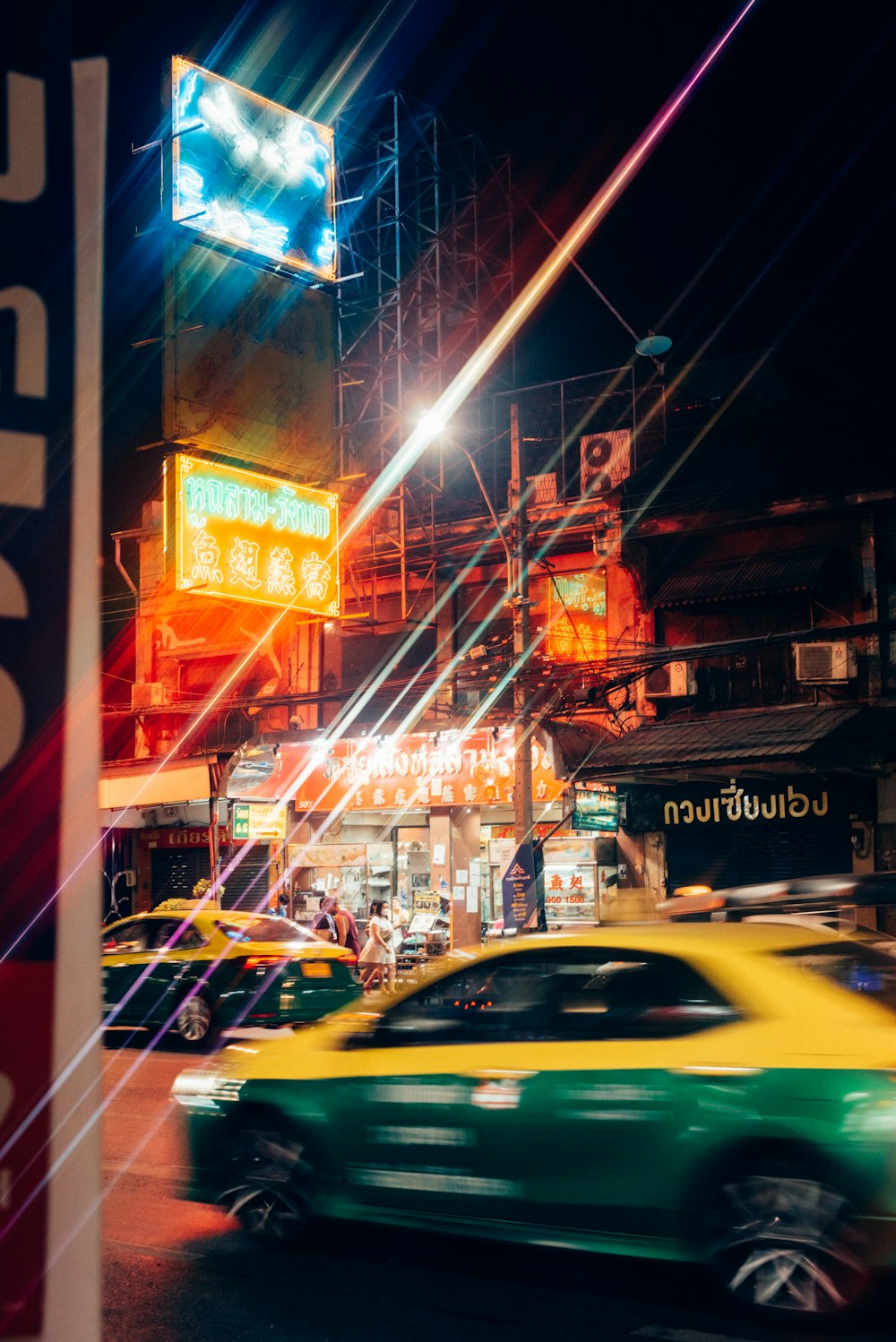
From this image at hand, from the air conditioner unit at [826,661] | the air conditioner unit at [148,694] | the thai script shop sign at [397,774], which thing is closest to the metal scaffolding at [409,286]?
the thai script shop sign at [397,774]

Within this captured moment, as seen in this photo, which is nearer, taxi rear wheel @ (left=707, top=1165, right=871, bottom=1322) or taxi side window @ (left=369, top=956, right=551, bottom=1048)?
taxi rear wheel @ (left=707, top=1165, right=871, bottom=1322)

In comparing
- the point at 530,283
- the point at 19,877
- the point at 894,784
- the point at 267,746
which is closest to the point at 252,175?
the point at 530,283

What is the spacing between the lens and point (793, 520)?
2300cm

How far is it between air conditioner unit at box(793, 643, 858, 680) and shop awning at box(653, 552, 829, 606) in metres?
1.13

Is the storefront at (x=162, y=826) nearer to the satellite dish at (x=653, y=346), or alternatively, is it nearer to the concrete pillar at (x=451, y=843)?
the concrete pillar at (x=451, y=843)

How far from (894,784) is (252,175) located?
17032 mm

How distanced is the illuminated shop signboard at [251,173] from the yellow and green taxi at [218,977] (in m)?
14.7

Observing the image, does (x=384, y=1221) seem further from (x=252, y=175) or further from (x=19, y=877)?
(x=252, y=175)

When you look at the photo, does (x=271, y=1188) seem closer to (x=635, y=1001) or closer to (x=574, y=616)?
(x=635, y=1001)

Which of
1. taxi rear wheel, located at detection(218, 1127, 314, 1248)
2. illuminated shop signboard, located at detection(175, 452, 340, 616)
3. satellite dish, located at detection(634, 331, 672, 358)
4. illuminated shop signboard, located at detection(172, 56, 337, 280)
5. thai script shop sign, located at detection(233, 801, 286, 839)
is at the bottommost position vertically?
taxi rear wheel, located at detection(218, 1127, 314, 1248)

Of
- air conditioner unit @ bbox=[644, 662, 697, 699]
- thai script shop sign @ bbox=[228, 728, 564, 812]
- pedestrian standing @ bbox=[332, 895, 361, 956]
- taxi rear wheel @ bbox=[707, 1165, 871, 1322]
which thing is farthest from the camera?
thai script shop sign @ bbox=[228, 728, 564, 812]

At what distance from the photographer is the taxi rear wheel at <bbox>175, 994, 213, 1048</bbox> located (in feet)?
51.0

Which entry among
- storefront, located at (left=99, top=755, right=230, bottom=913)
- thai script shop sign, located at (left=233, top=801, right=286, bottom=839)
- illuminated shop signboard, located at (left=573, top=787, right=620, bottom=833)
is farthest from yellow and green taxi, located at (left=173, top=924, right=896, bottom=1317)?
storefront, located at (left=99, top=755, right=230, bottom=913)

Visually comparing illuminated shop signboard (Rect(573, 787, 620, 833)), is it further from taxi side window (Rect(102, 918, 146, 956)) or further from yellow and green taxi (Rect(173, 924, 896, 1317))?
yellow and green taxi (Rect(173, 924, 896, 1317))
